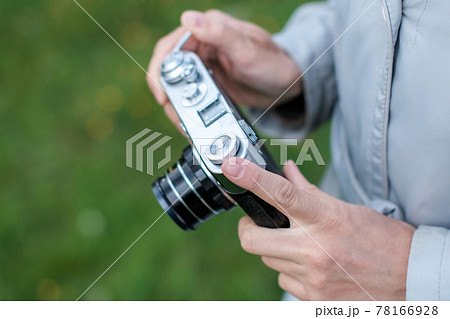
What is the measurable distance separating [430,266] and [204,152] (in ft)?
0.98

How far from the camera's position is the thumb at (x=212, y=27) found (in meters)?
0.77

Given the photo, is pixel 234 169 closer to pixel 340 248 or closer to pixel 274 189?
pixel 274 189

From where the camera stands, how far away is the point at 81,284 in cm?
120

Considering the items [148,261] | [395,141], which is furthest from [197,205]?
[148,261]

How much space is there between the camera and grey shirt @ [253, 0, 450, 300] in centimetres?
51

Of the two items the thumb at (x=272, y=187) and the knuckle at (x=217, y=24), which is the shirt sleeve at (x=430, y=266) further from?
the knuckle at (x=217, y=24)

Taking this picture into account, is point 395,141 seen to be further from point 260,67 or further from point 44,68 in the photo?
point 44,68

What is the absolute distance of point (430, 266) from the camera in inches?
21.7

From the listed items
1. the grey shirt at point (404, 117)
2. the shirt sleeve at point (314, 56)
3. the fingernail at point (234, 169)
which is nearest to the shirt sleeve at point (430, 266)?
the grey shirt at point (404, 117)

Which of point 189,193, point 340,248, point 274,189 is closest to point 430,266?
point 340,248

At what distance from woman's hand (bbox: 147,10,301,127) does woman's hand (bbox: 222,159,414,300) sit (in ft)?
0.92

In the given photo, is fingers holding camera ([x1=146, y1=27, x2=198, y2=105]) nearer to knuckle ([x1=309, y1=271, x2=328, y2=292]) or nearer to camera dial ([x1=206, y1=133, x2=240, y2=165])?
camera dial ([x1=206, y1=133, x2=240, y2=165])

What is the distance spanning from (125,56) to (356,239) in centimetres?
119

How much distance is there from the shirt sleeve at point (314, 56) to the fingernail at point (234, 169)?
0.34m
